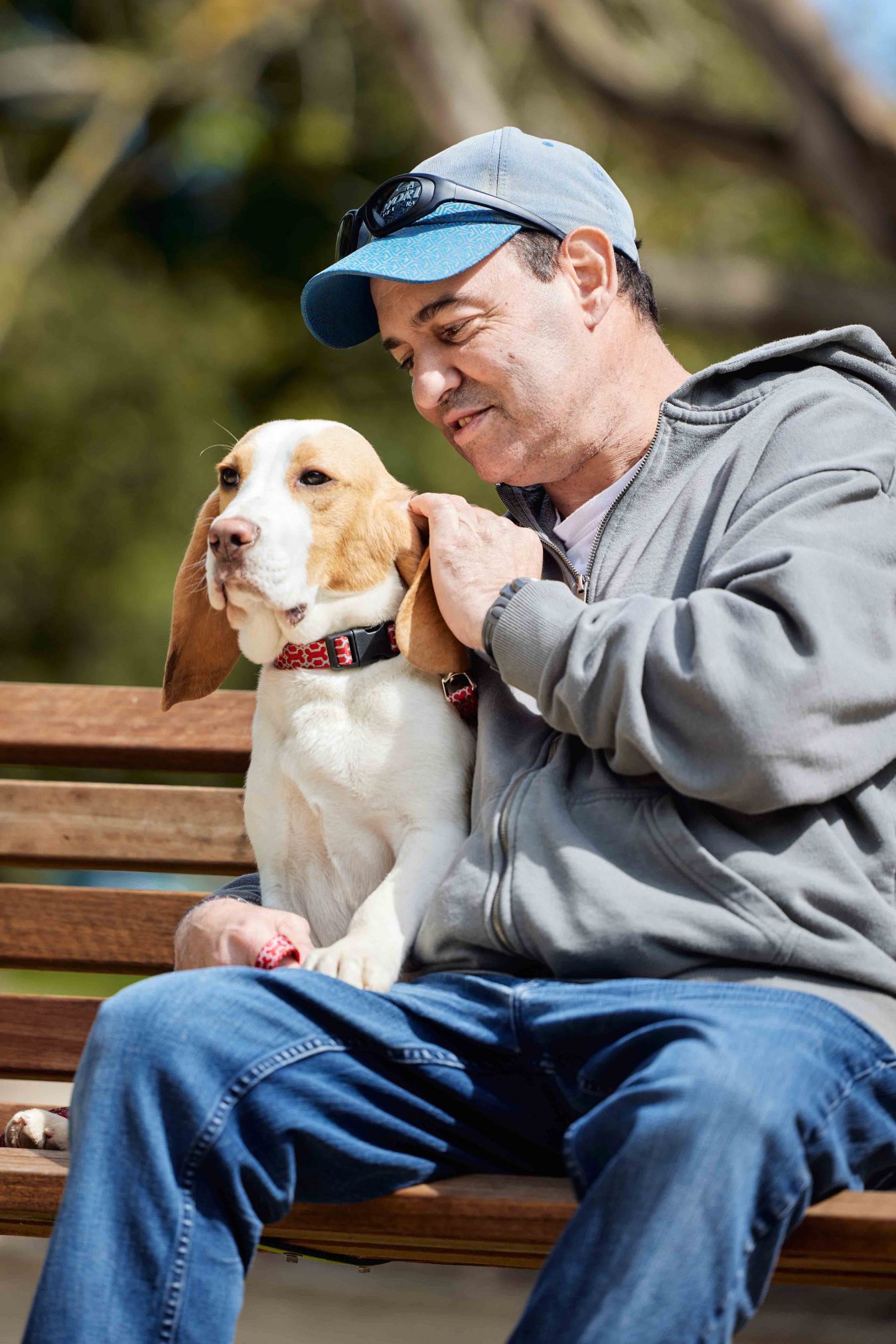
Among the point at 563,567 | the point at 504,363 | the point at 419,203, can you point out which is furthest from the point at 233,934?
the point at 419,203

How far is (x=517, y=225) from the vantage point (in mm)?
2160

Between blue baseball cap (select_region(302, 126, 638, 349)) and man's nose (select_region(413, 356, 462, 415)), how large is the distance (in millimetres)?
147

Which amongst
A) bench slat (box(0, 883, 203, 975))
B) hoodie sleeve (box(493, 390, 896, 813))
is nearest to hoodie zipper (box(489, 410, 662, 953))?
hoodie sleeve (box(493, 390, 896, 813))

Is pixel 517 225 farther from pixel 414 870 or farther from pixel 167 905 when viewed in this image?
pixel 167 905

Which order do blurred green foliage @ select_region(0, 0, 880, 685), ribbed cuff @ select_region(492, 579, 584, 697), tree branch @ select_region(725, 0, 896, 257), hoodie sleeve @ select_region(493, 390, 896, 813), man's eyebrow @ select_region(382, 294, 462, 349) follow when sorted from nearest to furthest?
hoodie sleeve @ select_region(493, 390, 896, 813)
ribbed cuff @ select_region(492, 579, 584, 697)
man's eyebrow @ select_region(382, 294, 462, 349)
tree branch @ select_region(725, 0, 896, 257)
blurred green foliage @ select_region(0, 0, 880, 685)

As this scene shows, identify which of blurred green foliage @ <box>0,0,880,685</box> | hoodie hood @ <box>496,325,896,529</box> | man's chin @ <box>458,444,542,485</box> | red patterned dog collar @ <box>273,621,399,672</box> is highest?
hoodie hood @ <box>496,325,896,529</box>

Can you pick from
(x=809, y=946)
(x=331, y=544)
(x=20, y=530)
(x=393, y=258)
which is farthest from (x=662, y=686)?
(x=20, y=530)

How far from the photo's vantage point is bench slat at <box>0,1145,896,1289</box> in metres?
1.48

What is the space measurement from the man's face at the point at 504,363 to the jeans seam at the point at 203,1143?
0.95 meters

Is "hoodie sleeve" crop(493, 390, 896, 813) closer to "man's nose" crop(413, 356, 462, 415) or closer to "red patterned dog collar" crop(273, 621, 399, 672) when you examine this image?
"red patterned dog collar" crop(273, 621, 399, 672)

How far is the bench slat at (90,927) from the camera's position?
2.71 m

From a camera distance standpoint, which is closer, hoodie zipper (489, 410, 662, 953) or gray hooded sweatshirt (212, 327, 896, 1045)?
gray hooded sweatshirt (212, 327, 896, 1045)

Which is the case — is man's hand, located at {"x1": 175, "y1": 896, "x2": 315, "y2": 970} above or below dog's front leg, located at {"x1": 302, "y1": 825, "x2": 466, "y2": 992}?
below

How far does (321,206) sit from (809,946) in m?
8.06
